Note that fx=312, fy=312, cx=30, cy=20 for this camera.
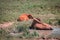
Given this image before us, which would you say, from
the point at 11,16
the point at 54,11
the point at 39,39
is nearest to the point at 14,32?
the point at 39,39

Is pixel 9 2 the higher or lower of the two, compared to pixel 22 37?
lower

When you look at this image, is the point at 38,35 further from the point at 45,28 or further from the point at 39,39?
the point at 45,28

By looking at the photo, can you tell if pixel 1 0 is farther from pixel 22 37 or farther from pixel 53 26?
pixel 22 37

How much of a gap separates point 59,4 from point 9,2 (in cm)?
302

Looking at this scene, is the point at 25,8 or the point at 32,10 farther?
the point at 25,8

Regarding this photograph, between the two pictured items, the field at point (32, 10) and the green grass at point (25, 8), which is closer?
the field at point (32, 10)

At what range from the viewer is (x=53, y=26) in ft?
39.8

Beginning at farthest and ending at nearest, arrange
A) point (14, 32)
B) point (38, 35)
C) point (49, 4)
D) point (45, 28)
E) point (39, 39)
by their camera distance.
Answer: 1. point (49, 4)
2. point (45, 28)
3. point (14, 32)
4. point (38, 35)
5. point (39, 39)

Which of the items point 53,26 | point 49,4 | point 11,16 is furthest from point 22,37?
point 49,4

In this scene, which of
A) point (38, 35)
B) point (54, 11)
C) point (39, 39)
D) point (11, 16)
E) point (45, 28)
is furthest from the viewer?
point (54, 11)

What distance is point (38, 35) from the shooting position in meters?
10.0

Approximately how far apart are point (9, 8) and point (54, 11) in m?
2.49

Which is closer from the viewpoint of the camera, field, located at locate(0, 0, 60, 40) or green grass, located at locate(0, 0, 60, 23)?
field, located at locate(0, 0, 60, 40)

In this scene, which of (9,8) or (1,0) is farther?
(1,0)
